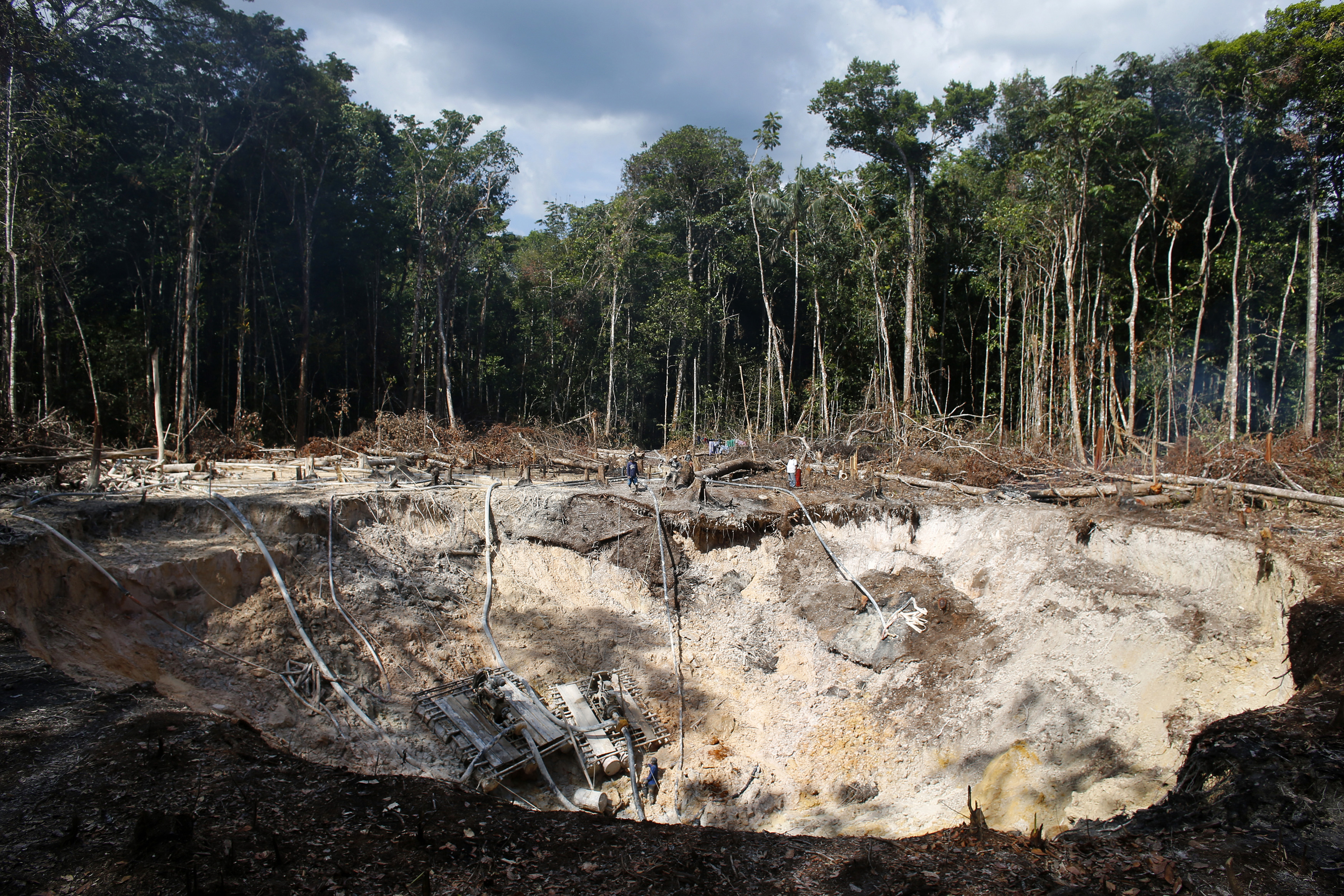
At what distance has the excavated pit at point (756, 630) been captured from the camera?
6383 millimetres

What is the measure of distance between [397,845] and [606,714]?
5.05 m

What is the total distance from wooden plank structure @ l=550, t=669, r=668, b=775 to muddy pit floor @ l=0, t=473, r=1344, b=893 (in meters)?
0.30

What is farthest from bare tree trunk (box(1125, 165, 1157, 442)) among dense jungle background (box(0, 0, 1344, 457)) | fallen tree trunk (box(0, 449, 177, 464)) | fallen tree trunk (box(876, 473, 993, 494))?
fallen tree trunk (box(0, 449, 177, 464))

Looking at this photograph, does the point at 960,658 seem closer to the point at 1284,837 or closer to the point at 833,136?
the point at 1284,837

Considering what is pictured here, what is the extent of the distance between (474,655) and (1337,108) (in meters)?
20.0

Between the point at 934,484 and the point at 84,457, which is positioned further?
the point at 934,484

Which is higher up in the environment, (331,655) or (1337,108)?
(1337,108)

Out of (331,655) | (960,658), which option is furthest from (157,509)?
(960,658)

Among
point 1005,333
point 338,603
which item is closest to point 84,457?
point 338,603

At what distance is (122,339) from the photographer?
17.2 meters

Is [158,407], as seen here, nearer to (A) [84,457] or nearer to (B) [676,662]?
(A) [84,457]

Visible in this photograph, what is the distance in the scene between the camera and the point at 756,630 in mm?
9898

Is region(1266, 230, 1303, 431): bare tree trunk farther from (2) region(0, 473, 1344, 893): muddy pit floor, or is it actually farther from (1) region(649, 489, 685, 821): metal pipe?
(1) region(649, 489, 685, 821): metal pipe

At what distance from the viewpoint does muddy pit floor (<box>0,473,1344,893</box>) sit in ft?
10.3
